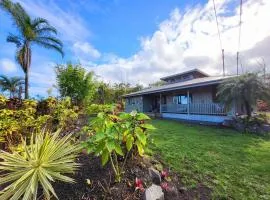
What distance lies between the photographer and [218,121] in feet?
43.8

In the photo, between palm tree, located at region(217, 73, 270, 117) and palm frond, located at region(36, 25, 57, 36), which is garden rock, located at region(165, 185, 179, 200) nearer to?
palm tree, located at region(217, 73, 270, 117)

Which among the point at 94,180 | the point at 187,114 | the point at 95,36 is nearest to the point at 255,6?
the point at 95,36

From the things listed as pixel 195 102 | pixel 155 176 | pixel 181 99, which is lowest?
pixel 155 176

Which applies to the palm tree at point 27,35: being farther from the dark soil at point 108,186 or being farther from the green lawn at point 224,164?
the dark soil at point 108,186

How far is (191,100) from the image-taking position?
1809 centimetres

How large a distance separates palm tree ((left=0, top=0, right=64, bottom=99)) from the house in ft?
33.7

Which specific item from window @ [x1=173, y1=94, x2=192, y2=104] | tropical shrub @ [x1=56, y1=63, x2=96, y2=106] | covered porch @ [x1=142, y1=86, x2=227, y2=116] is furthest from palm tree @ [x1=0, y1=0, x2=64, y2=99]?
window @ [x1=173, y1=94, x2=192, y2=104]

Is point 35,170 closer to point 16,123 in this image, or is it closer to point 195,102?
point 16,123

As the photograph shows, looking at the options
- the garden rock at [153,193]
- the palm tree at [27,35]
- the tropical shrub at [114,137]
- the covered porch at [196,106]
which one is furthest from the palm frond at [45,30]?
the garden rock at [153,193]

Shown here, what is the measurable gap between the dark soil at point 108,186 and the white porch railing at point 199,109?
32.6ft

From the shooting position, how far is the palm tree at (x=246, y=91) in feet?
34.1

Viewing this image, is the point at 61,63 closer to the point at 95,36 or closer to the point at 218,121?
the point at 95,36

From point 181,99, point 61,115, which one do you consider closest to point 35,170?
point 61,115

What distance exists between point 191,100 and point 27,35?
585 inches
